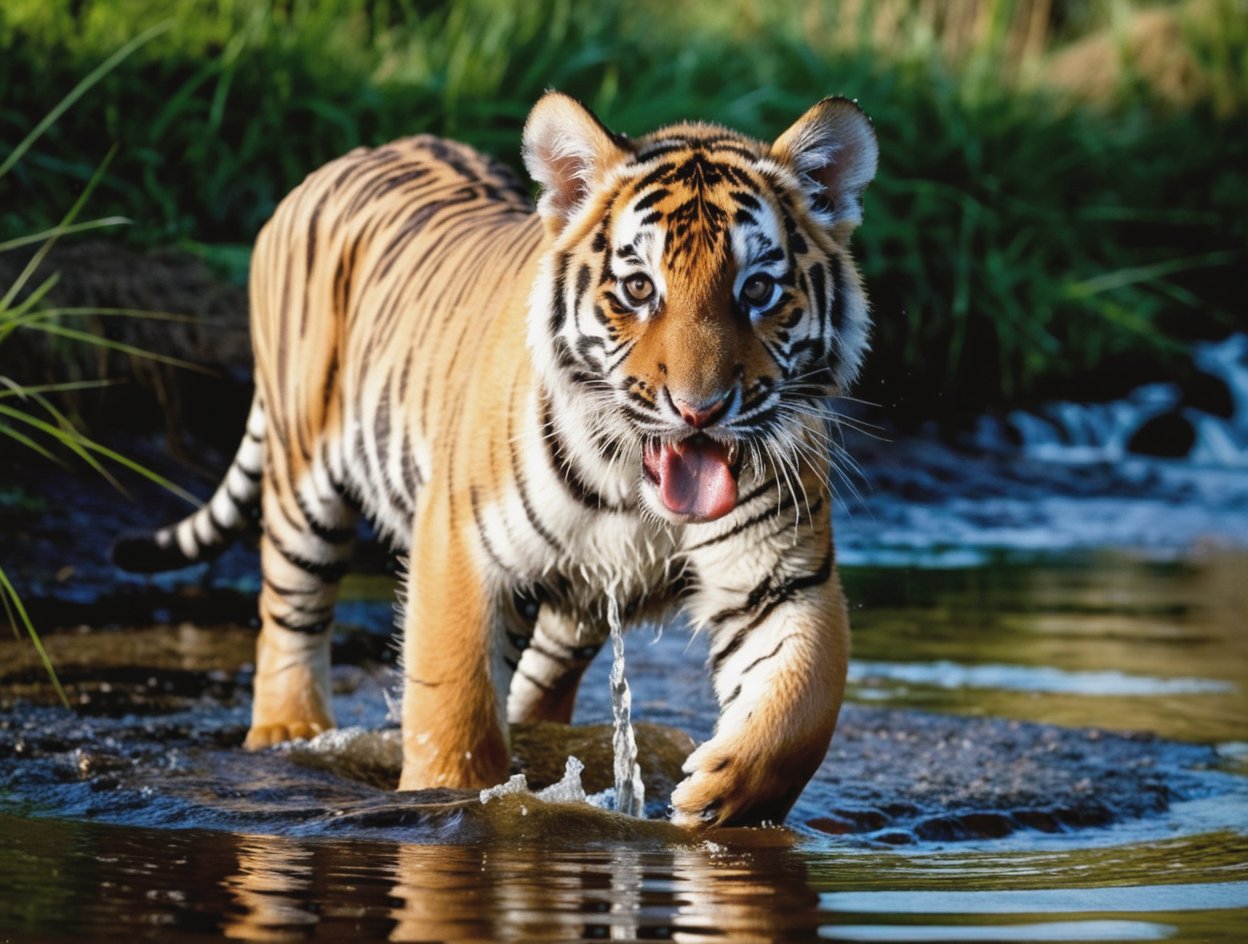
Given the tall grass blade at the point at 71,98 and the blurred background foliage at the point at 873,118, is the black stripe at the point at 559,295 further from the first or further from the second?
the blurred background foliage at the point at 873,118

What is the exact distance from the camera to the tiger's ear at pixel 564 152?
11.6ft

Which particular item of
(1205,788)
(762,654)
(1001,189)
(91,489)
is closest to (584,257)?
(762,654)

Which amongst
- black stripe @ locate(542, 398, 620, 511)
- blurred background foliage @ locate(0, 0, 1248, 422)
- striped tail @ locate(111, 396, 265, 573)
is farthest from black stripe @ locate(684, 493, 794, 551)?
blurred background foliage @ locate(0, 0, 1248, 422)

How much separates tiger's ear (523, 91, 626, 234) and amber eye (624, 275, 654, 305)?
0.30 meters

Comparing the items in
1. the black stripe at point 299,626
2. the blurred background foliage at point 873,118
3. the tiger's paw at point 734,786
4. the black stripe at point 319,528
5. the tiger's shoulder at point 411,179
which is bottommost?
the tiger's paw at point 734,786

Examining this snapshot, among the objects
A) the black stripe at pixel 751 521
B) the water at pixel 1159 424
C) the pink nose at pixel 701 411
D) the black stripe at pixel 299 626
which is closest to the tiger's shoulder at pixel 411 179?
the black stripe at pixel 299 626

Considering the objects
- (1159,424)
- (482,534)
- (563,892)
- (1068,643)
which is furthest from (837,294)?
(1159,424)

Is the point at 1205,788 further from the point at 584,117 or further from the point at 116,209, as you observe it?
the point at 116,209

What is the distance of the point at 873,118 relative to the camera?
10.6 meters

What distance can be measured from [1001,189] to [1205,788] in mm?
6690

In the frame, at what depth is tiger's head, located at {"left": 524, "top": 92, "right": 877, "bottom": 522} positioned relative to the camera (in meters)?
3.24

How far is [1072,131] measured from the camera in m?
11.4

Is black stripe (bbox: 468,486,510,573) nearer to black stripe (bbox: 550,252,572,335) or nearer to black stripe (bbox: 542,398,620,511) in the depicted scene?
black stripe (bbox: 542,398,620,511)

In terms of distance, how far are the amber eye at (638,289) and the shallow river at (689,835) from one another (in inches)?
33.2
